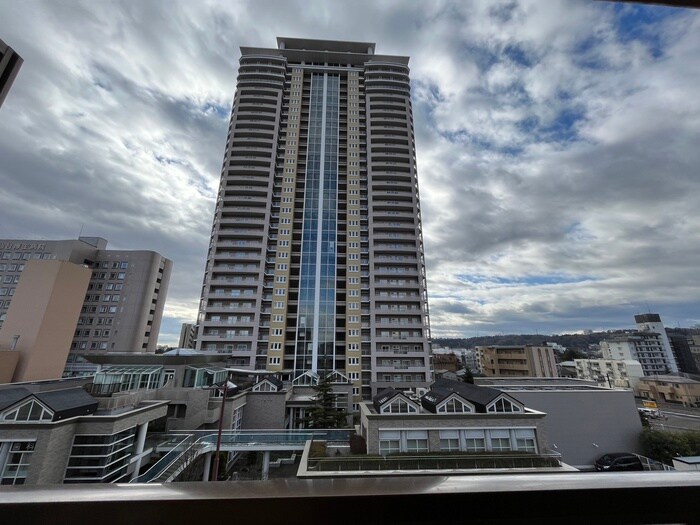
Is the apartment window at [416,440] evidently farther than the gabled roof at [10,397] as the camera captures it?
Yes

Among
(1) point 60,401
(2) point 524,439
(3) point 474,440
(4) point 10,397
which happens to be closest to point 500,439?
(2) point 524,439

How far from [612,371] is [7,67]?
3551 centimetres

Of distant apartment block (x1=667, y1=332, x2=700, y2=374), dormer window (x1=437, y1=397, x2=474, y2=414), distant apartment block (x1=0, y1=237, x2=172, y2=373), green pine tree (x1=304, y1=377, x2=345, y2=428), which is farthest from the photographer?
distant apartment block (x1=0, y1=237, x2=172, y2=373)

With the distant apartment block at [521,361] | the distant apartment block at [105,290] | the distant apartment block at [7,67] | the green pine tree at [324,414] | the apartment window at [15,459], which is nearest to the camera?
the distant apartment block at [7,67]

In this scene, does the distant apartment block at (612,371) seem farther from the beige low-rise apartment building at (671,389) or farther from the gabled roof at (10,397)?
the gabled roof at (10,397)

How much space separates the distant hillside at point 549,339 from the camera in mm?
10329

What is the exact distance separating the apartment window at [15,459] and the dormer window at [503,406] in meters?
13.0

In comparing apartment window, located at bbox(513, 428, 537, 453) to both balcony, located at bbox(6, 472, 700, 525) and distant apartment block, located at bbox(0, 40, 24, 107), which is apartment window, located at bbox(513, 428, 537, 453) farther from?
distant apartment block, located at bbox(0, 40, 24, 107)

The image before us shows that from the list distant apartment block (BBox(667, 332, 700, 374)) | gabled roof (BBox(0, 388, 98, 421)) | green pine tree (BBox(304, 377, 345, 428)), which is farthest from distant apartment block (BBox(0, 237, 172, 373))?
distant apartment block (BBox(667, 332, 700, 374))

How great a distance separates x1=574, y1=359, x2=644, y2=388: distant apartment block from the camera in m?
21.3

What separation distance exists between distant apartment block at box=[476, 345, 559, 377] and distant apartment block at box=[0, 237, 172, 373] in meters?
38.1

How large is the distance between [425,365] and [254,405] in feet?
46.5

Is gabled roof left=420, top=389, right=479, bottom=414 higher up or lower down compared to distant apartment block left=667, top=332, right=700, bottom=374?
lower down

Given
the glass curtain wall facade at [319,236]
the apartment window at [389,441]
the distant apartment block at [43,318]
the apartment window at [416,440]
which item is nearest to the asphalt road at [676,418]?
the apartment window at [416,440]
